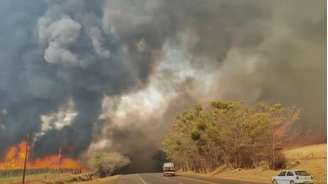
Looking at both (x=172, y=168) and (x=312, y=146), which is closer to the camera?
(x=172, y=168)

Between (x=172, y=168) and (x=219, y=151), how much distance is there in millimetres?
11979

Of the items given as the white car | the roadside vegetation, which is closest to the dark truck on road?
the roadside vegetation

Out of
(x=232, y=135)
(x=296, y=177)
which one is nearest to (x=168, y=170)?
(x=232, y=135)

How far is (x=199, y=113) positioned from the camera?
4584 inches

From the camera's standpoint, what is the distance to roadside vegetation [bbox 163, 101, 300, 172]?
81938 mm

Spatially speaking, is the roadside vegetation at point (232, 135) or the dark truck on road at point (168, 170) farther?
the dark truck on road at point (168, 170)

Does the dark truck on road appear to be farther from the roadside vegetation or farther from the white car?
the white car

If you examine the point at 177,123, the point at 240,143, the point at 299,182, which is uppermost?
the point at 177,123

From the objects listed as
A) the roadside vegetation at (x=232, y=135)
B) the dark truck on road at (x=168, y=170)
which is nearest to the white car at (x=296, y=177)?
the roadside vegetation at (x=232, y=135)

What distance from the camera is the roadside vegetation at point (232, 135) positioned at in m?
81.9

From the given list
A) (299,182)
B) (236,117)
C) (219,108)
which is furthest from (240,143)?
(299,182)

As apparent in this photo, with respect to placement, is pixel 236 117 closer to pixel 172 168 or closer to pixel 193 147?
pixel 172 168

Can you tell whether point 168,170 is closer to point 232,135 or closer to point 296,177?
point 232,135

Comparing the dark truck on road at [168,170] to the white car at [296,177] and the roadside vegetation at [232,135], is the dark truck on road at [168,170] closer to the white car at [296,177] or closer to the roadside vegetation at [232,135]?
the roadside vegetation at [232,135]
